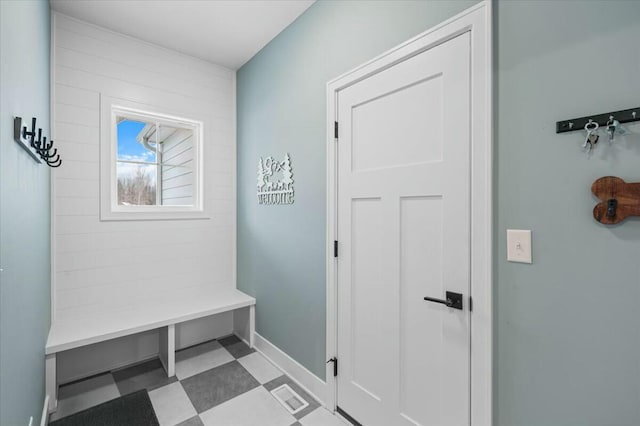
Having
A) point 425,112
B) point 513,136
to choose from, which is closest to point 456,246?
point 513,136

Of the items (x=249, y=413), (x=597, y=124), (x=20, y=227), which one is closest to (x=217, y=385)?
(x=249, y=413)

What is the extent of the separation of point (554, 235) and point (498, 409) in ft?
2.48

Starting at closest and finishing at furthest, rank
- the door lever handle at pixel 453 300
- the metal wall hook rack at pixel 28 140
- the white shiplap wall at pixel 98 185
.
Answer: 1. the metal wall hook rack at pixel 28 140
2. the door lever handle at pixel 453 300
3. the white shiplap wall at pixel 98 185

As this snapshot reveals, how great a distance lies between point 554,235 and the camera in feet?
3.51

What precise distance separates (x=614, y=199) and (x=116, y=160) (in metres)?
3.27

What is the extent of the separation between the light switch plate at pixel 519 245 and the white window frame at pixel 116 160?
8.80 feet

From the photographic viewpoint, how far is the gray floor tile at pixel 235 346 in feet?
8.99

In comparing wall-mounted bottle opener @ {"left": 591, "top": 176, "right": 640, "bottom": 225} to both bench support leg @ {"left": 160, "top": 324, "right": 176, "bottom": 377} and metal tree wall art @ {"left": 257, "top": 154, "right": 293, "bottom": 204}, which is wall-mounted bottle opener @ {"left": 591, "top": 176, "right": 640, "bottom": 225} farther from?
bench support leg @ {"left": 160, "top": 324, "right": 176, "bottom": 377}

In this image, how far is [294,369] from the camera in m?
2.30

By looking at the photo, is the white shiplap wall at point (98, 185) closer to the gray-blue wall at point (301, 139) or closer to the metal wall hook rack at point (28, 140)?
the gray-blue wall at point (301, 139)

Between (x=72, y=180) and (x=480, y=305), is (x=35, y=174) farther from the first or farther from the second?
(x=480, y=305)

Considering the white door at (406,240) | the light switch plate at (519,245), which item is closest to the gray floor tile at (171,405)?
the white door at (406,240)

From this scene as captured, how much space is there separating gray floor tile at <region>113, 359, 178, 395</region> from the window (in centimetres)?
131

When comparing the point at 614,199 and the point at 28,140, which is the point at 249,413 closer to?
the point at 28,140
